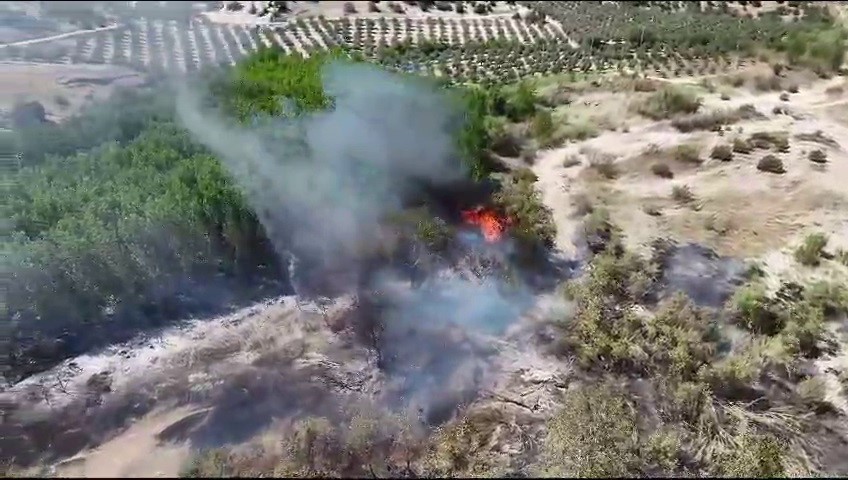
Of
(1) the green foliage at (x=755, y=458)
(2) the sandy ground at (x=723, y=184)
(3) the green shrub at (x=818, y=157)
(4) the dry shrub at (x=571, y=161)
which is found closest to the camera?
(1) the green foliage at (x=755, y=458)

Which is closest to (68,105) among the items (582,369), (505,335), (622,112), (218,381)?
(218,381)

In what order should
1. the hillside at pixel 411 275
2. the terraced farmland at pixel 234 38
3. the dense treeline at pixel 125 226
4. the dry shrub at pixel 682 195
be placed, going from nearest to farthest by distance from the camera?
the hillside at pixel 411 275 → the dense treeline at pixel 125 226 → the dry shrub at pixel 682 195 → the terraced farmland at pixel 234 38

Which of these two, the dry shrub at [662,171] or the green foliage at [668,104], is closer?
the dry shrub at [662,171]

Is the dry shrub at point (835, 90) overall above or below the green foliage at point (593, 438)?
above

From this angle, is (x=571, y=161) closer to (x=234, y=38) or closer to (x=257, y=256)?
(x=257, y=256)

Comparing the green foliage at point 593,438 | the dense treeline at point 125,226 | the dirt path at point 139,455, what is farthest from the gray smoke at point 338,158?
the green foliage at point 593,438

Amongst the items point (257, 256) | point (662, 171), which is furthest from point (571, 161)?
point (257, 256)

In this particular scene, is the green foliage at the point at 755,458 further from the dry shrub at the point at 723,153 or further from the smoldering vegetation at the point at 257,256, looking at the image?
the dry shrub at the point at 723,153

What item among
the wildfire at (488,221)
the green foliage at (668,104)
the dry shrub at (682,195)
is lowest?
the wildfire at (488,221)
